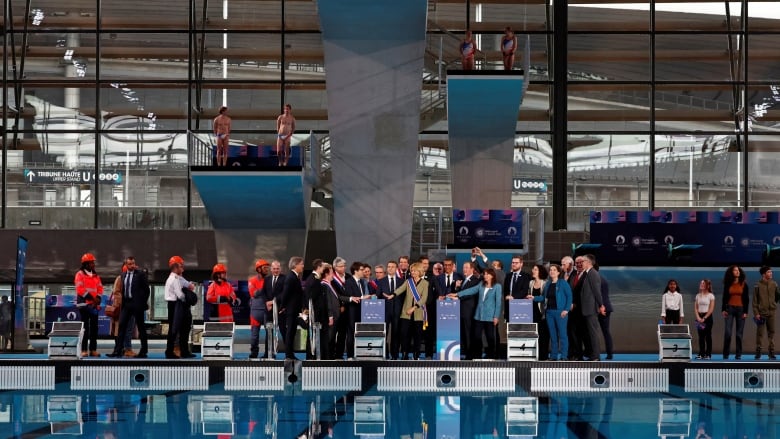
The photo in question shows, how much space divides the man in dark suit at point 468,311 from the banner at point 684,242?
540cm

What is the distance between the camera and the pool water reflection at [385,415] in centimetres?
1184

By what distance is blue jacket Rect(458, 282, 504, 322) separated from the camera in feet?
58.6

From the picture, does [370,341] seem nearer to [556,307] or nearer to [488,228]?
[556,307]

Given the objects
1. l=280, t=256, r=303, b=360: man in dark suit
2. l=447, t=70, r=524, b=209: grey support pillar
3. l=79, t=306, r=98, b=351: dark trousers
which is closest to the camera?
l=280, t=256, r=303, b=360: man in dark suit

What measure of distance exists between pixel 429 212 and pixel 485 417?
16.4 metres

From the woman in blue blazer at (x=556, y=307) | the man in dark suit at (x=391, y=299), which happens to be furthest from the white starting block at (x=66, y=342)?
the woman in blue blazer at (x=556, y=307)

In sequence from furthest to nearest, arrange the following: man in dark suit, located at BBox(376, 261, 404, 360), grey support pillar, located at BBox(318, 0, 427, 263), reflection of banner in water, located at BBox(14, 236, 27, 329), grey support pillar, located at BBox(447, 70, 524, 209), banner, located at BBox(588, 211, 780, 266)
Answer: grey support pillar, located at BBox(447, 70, 524, 209)
grey support pillar, located at BBox(318, 0, 427, 263)
banner, located at BBox(588, 211, 780, 266)
reflection of banner in water, located at BBox(14, 236, 27, 329)
man in dark suit, located at BBox(376, 261, 404, 360)

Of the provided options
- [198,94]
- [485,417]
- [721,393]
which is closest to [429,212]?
[198,94]

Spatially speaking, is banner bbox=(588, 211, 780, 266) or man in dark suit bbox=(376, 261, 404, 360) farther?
banner bbox=(588, 211, 780, 266)

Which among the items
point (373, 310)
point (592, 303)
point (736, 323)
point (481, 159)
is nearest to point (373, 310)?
point (373, 310)

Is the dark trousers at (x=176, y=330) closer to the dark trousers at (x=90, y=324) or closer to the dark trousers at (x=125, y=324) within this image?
the dark trousers at (x=125, y=324)

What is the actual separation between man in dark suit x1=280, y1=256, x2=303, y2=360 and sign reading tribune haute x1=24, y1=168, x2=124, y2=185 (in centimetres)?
1440

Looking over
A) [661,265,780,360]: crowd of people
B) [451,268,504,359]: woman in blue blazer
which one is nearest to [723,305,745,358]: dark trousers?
[661,265,780,360]: crowd of people

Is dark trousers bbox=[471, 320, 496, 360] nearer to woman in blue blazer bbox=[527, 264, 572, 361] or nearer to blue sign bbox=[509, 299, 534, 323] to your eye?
Answer: blue sign bbox=[509, 299, 534, 323]
